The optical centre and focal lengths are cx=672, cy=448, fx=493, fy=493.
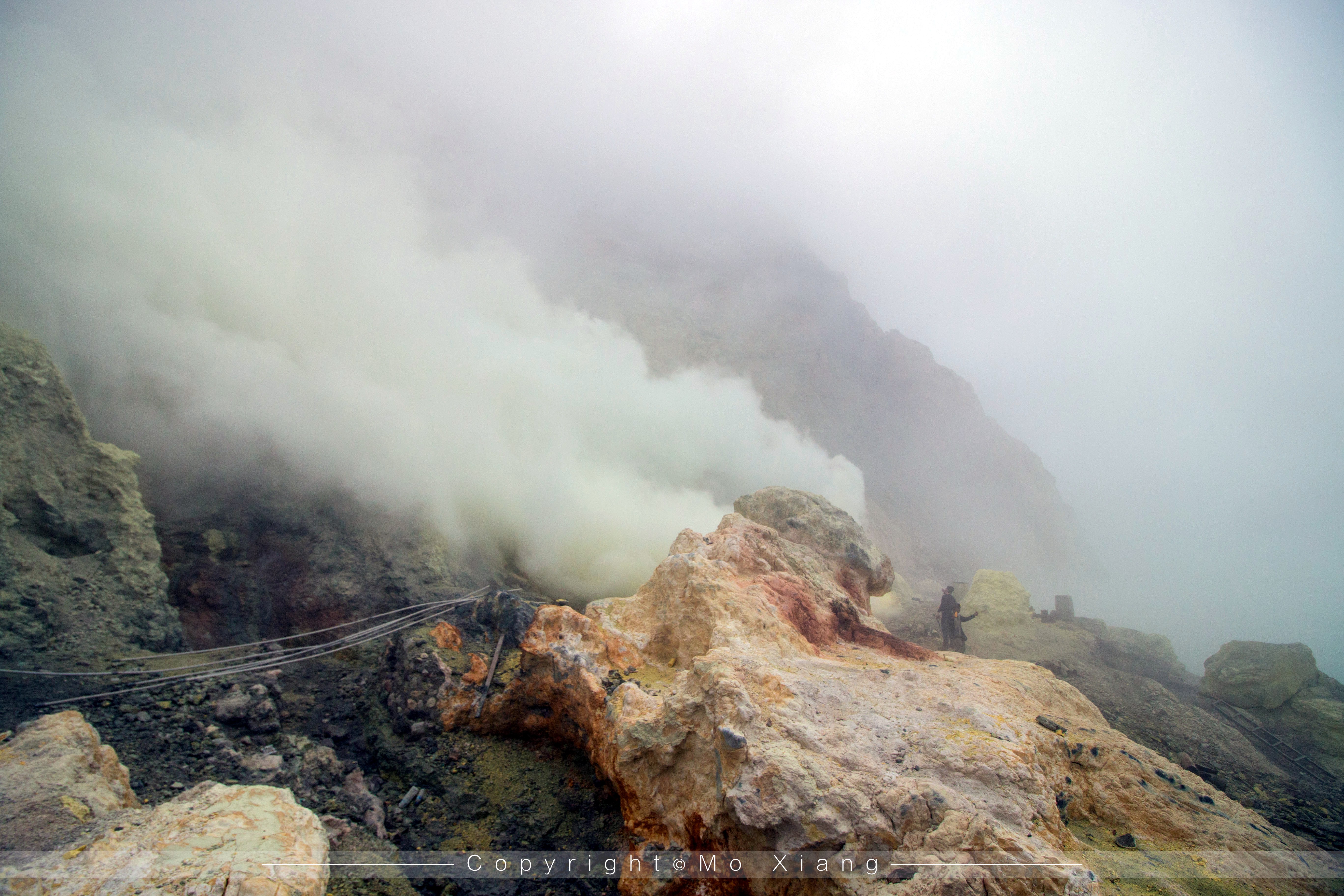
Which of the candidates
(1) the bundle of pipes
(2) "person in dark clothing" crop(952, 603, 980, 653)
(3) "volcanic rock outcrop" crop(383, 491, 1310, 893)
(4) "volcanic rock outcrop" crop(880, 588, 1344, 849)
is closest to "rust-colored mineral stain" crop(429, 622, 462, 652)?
(3) "volcanic rock outcrop" crop(383, 491, 1310, 893)

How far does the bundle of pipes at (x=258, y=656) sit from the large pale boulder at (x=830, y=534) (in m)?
6.80

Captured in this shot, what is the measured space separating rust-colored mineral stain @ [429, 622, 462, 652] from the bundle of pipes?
4.97ft

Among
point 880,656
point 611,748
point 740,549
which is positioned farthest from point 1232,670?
point 611,748

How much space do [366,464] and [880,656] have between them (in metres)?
13.3

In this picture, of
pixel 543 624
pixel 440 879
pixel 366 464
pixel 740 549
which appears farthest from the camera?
pixel 366 464

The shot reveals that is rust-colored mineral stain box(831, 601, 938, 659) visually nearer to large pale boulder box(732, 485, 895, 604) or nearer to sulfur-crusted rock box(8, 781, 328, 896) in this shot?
large pale boulder box(732, 485, 895, 604)

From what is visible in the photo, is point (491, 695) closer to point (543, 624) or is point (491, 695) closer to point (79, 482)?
point (543, 624)

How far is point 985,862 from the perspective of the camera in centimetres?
309

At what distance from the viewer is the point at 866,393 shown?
152 ft

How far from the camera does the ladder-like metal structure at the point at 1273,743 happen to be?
9398mm

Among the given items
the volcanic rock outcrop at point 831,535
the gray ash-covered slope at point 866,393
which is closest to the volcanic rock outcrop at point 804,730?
the volcanic rock outcrop at point 831,535

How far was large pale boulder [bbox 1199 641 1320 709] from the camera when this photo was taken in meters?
11.6

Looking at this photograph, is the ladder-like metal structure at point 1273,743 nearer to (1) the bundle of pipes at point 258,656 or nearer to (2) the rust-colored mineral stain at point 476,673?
(2) the rust-colored mineral stain at point 476,673

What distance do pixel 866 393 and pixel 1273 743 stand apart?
3809 cm
